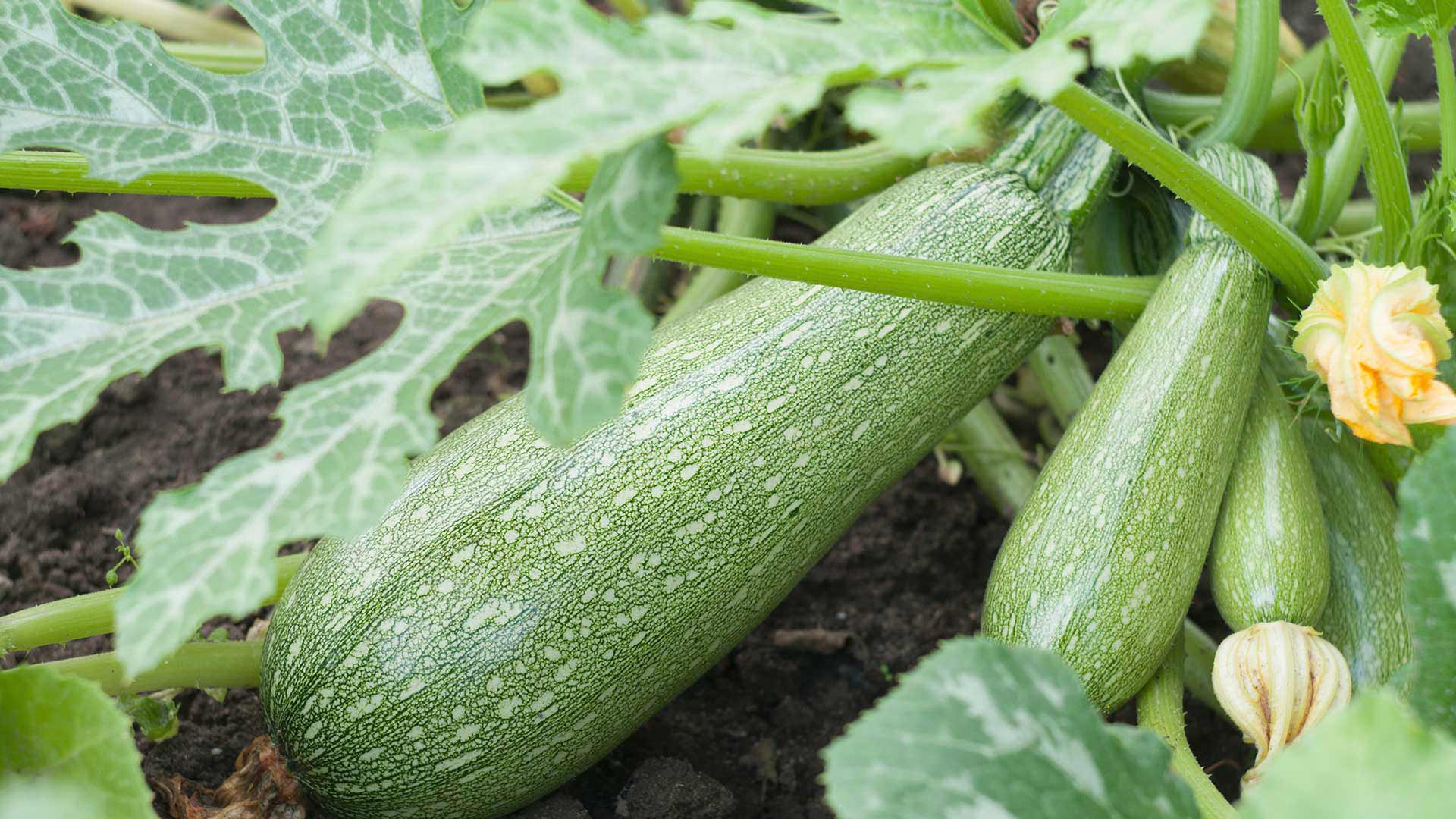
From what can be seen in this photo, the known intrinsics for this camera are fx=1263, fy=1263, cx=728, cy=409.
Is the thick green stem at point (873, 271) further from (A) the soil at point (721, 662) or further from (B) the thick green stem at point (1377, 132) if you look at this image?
(A) the soil at point (721, 662)

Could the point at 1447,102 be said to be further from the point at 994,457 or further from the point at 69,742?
the point at 69,742

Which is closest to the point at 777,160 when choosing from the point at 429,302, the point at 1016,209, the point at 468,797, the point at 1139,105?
the point at 1016,209

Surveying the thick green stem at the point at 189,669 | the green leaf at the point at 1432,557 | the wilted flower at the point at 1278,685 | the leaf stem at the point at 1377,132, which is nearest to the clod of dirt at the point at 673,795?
the thick green stem at the point at 189,669

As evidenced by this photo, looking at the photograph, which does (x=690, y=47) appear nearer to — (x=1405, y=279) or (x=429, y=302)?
(x=429, y=302)

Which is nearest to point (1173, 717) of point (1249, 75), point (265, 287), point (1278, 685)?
point (1278, 685)

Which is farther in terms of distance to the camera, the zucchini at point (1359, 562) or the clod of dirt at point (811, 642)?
the clod of dirt at point (811, 642)

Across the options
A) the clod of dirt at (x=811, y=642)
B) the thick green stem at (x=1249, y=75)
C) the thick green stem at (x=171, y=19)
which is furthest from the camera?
the thick green stem at (x=171, y=19)

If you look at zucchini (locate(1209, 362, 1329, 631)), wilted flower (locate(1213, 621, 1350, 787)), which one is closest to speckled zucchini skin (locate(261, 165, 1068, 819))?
zucchini (locate(1209, 362, 1329, 631))

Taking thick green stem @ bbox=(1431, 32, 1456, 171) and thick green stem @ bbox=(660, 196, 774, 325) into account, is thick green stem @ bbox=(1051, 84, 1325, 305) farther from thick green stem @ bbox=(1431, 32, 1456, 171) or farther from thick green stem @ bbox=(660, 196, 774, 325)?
thick green stem @ bbox=(660, 196, 774, 325)
